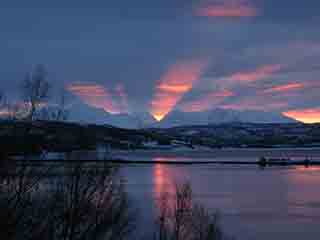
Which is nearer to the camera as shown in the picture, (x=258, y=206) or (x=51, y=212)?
(x=51, y=212)

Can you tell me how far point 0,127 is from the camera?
10266 mm

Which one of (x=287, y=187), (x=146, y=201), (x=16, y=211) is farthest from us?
(x=287, y=187)

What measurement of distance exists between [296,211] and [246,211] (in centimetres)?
249

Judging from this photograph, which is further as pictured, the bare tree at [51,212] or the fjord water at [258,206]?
the fjord water at [258,206]

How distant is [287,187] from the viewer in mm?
41406

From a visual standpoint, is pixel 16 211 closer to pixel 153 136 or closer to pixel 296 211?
pixel 296 211

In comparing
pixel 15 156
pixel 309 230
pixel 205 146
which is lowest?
pixel 309 230

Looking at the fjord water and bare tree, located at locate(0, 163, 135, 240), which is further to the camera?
the fjord water

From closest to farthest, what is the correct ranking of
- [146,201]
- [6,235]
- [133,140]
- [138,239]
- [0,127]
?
[6,235] → [0,127] → [138,239] → [146,201] → [133,140]

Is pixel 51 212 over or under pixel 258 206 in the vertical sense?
over

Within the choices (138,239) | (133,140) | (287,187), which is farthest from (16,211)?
(133,140)

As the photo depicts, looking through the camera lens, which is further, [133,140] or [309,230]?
[133,140]

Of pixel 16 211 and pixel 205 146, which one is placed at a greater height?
pixel 205 146

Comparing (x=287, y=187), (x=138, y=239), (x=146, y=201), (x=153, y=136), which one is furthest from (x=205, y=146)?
(x=138, y=239)
